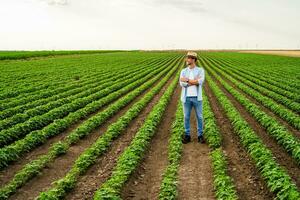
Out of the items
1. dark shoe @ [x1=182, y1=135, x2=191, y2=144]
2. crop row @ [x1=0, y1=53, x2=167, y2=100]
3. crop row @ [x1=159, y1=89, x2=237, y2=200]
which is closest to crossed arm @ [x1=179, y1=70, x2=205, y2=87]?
dark shoe @ [x1=182, y1=135, x2=191, y2=144]

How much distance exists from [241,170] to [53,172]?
4508mm

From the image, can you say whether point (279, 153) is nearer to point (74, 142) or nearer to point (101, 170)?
point (101, 170)

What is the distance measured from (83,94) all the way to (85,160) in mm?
10711

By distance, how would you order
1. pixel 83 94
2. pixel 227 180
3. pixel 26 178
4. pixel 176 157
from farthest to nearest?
pixel 83 94, pixel 176 157, pixel 26 178, pixel 227 180

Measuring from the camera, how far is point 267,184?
6777mm

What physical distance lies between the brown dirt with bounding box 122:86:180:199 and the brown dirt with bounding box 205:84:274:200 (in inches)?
66.3

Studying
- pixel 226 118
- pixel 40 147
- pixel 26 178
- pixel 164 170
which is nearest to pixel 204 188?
pixel 164 170

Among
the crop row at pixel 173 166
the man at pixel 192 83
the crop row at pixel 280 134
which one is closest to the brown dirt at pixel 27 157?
the crop row at pixel 173 166

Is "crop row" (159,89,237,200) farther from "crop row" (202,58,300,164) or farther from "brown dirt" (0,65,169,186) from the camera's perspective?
"brown dirt" (0,65,169,186)

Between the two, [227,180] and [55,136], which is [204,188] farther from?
[55,136]

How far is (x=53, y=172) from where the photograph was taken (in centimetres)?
780

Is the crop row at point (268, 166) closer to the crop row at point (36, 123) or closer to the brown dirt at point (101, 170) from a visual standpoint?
the brown dirt at point (101, 170)

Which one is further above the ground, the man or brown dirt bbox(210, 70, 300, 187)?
the man

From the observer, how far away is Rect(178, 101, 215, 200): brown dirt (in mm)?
6676
